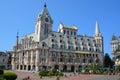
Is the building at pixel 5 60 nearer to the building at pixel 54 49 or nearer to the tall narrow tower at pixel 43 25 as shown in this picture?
the building at pixel 54 49

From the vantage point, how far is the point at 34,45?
315 feet

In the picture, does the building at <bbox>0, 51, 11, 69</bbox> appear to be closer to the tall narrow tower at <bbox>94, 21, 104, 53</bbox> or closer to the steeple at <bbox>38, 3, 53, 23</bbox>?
the steeple at <bbox>38, 3, 53, 23</bbox>

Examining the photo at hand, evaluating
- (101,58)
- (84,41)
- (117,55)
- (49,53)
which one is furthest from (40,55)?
(117,55)

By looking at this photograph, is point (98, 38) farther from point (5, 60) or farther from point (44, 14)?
point (5, 60)

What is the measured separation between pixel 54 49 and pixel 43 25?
37.3 feet

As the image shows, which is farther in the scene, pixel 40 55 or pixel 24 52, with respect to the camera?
pixel 24 52

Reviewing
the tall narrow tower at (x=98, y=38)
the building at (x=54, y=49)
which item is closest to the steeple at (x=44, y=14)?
the building at (x=54, y=49)

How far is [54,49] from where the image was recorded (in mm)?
97750

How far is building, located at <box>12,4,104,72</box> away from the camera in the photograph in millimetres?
95375

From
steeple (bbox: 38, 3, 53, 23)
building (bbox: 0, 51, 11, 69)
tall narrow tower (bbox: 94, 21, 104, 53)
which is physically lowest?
building (bbox: 0, 51, 11, 69)

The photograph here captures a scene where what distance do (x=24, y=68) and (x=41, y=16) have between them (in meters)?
24.1

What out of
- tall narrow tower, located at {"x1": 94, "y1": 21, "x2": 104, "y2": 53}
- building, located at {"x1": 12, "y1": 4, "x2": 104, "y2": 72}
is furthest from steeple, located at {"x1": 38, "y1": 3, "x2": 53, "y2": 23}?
tall narrow tower, located at {"x1": 94, "y1": 21, "x2": 104, "y2": 53}

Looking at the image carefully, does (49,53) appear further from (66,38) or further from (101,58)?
(101,58)

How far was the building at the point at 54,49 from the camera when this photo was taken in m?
95.4
